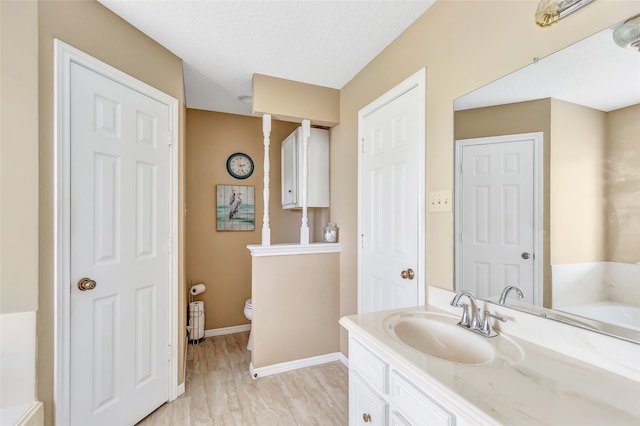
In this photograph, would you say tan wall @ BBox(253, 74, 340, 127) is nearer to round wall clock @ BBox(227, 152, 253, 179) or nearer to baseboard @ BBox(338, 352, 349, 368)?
round wall clock @ BBox(227, 152, 253, 179)

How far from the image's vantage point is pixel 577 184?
0.97 metres

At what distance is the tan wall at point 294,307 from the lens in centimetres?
236

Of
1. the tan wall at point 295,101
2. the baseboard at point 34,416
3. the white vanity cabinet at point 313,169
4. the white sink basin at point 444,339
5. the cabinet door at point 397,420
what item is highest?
the tan wall at point 295,101

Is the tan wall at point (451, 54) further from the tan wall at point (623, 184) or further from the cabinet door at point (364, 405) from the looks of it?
the cabinet door at point (364, 405)

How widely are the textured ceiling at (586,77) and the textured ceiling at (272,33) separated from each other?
2.61 feet

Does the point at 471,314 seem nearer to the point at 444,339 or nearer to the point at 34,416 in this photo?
the point at 444,339

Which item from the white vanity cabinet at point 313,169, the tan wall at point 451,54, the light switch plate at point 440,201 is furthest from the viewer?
the white vanity cabinet at point 313,169

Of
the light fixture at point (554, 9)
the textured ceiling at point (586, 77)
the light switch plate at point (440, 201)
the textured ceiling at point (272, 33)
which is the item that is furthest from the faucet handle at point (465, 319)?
the textured ceiling at point (272, 33)

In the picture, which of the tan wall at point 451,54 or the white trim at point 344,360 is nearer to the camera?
the tan wall at point 451,54

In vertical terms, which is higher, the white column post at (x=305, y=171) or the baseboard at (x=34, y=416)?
the white column post at (x=305, y=171)

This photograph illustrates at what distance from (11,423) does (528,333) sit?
201 centimetres

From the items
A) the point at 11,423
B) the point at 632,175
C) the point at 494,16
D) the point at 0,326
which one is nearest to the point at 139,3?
the point at 0,326

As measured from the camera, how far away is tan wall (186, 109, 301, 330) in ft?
Result: 10.3

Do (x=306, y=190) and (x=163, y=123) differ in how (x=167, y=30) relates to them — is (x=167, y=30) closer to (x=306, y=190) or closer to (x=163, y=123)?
(x=163, y=123)
